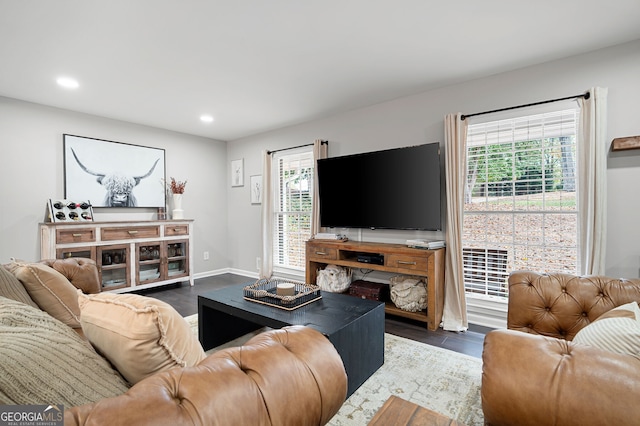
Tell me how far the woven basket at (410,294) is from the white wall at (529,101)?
55 cm

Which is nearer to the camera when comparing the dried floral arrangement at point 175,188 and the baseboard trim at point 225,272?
the dried floral arrangement at point 175,188


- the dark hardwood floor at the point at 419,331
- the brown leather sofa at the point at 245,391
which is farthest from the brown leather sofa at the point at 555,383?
the dark hardwood floor at the point at 419,331

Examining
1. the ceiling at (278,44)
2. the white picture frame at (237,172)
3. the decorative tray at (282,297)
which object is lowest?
the decorative tray at (282,297)

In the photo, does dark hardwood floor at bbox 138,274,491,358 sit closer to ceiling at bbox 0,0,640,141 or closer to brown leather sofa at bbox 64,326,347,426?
brown leather sofa at bbox 64,326,347,426

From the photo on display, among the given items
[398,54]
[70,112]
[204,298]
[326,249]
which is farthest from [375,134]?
[70,112]

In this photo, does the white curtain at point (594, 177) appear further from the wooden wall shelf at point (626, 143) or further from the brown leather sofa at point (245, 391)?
the brown leather sofa at point (245, 391)

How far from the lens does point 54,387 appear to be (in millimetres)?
626

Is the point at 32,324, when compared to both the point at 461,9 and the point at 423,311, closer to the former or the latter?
the point at 461,9

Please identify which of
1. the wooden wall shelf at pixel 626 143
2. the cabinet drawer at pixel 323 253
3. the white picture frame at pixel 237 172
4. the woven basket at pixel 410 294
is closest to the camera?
the wooden wall shelf at pixel 626 143

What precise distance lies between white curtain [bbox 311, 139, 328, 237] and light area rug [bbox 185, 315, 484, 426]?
6.68ft

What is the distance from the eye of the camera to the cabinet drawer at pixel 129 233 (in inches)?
155

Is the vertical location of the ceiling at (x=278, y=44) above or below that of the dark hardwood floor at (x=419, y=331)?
above

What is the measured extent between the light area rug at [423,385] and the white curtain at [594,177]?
50.8 inches

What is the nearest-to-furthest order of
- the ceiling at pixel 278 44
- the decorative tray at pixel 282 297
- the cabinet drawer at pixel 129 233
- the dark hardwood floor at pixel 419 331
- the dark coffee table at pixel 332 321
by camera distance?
the dark coffee table at pixel 332 321
the ceiling at pixel 278 44
the decorative tray at pixel 282 297
the dark hardwood floor at pixel 419 331
the cabinet drawer at pixel 129 233
